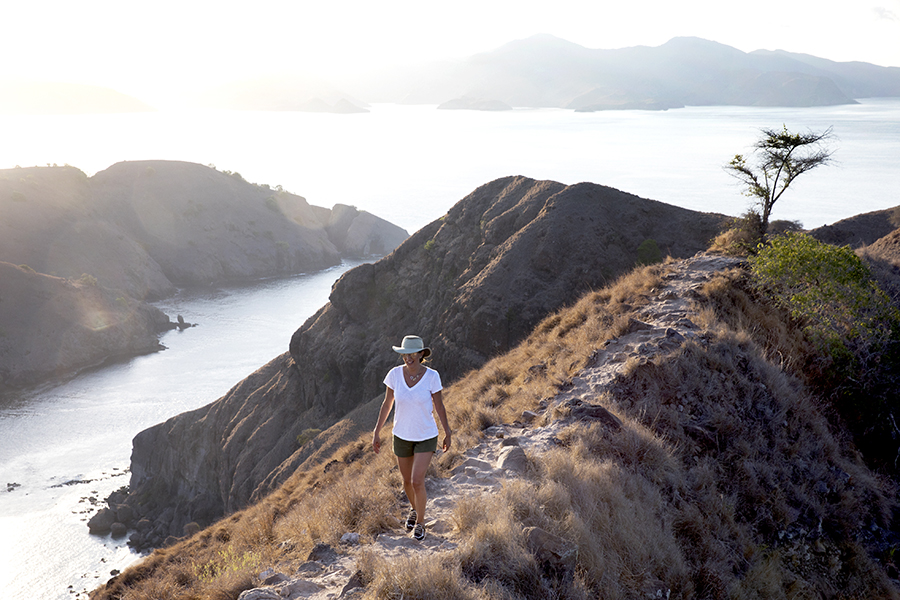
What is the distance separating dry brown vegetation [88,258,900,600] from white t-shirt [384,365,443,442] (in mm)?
1282

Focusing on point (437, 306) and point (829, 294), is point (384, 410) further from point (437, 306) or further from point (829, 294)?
point (437, 306)

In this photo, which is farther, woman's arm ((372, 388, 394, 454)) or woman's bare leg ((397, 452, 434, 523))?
woman's arm ((372, 388, 394, 454))

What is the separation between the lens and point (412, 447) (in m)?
7.31

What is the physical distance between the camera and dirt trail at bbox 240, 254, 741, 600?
6.90m

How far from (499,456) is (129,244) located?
5620 inches

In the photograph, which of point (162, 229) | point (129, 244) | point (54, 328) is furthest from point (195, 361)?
point (162, 229)

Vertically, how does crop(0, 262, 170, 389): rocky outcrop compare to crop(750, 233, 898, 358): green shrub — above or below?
below

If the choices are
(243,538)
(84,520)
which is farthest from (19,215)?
(243,538)

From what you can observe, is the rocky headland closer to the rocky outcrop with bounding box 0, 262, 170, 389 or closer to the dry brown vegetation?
the rocky outcrop with bounding box 0, 262, 170, 389

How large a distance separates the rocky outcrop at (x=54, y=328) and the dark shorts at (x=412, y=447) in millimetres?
102040

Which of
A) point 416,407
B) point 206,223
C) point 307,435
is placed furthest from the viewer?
point 206,223

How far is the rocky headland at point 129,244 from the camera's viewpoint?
87.4 m

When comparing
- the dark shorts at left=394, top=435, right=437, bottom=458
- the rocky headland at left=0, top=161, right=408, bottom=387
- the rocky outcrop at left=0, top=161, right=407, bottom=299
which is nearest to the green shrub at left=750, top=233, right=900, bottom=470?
the dark shorts at left=394, top=435, right=437, bottom=458

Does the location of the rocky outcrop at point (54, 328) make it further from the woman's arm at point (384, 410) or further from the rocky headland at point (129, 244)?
the woman's arm at point (384, 410)
